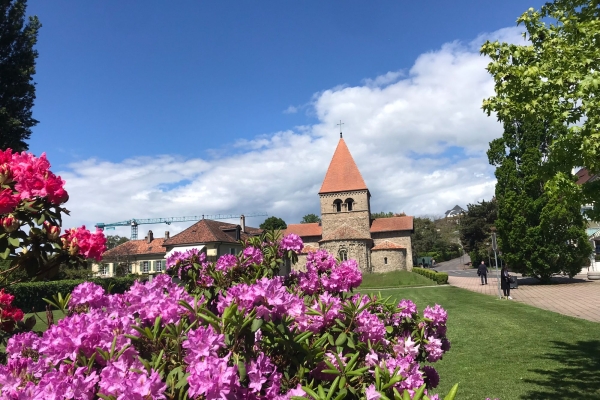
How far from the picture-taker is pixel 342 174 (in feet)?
165

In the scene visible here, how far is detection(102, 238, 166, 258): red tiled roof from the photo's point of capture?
50594 millimetres

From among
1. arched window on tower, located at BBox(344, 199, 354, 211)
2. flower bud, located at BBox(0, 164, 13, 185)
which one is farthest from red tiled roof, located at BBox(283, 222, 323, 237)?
flower bud, located at BBox(0, 164, 13, 185)

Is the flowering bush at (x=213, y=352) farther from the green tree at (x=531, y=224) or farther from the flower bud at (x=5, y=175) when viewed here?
the green tree at (x=531, y=224)

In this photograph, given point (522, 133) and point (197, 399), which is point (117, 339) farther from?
point (522, 133)

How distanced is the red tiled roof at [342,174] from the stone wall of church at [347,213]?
0.75m

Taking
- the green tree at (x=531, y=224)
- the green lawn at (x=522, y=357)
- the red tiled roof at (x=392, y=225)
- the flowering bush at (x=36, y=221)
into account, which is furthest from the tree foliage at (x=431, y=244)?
the flowering bush at (x=36, y=221)

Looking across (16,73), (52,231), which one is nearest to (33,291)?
(16,73)

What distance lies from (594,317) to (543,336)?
3576 mm

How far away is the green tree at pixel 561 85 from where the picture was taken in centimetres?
584

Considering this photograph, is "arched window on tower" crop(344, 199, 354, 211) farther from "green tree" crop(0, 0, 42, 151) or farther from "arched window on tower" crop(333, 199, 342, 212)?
"green tree" crop(0, 0, 42, 151)

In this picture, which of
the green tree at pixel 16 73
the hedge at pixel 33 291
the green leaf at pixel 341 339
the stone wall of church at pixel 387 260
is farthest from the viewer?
the stone wall of church at pixel 387 260

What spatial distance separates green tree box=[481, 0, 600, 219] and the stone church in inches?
1460

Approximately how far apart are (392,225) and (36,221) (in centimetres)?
4826

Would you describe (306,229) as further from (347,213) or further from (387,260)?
(387,260)
